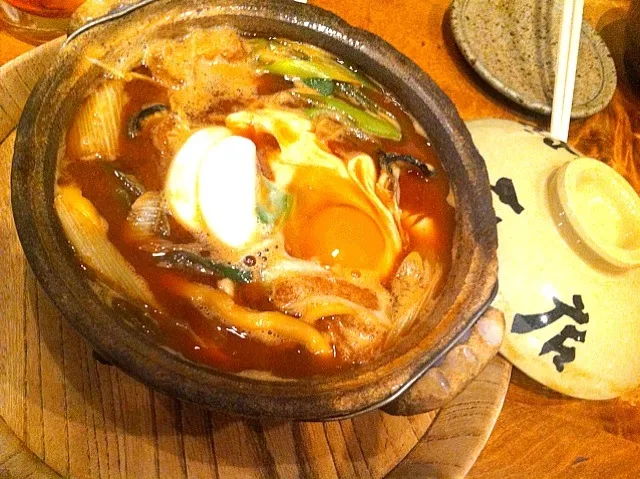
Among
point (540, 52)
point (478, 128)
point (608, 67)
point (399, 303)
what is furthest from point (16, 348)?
point (608, 67)

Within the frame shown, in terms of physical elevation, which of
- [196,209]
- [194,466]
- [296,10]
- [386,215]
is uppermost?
[296,10]

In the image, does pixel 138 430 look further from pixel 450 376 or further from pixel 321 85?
pixel 321 85

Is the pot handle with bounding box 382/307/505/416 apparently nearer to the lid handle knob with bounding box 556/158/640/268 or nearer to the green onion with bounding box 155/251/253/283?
the green onion with bounding box 155/251/253/283

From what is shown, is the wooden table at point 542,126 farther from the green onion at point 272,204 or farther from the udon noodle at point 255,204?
the green onion at point 272,204

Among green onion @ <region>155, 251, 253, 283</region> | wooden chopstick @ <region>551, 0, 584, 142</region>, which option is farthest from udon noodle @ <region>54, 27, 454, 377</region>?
wooden chopstick @ <region>551, 0, 584, 142</region>

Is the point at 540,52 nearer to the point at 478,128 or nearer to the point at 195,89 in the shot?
the point at 478,128
